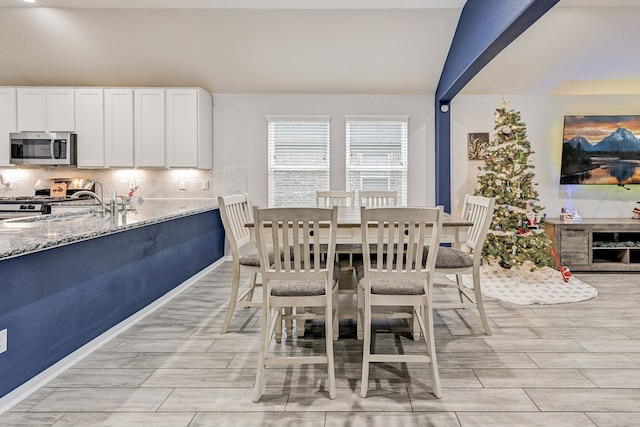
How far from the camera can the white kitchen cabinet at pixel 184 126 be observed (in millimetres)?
5207

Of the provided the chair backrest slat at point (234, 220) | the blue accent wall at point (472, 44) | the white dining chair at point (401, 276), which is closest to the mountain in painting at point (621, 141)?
the blue accent wall at point (472, 44)

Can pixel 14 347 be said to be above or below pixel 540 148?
below

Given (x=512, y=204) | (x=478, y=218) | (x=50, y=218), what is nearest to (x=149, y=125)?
(x=50, y=218)

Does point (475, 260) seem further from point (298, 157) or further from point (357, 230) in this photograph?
point (298, 157)

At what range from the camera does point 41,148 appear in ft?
16.7

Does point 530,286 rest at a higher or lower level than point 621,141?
lower

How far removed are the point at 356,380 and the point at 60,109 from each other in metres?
5.00

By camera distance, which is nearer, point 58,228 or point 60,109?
point 58,228

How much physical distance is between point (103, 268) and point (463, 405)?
2385 mm

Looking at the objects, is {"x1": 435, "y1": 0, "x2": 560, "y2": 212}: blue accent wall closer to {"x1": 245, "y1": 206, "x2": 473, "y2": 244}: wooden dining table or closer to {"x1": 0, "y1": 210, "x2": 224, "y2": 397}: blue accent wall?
{"x1": 245, "y1": 206, "x2": 473, "y2": 244}: wooden dining table

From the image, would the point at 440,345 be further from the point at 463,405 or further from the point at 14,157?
the point at 14,157

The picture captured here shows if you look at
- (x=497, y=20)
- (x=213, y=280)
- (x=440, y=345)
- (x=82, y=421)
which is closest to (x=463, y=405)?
(x=440, y=345)

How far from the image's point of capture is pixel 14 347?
2082 mm

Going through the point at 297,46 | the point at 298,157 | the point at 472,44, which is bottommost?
the point at 298,157
